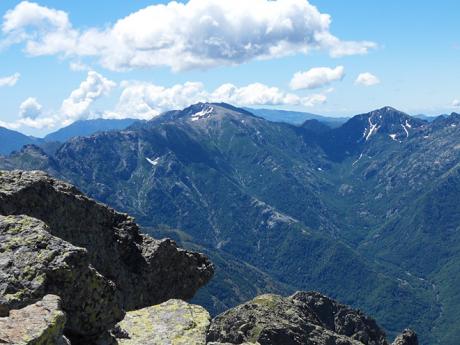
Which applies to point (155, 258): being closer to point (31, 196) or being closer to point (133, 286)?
point (133, 286)

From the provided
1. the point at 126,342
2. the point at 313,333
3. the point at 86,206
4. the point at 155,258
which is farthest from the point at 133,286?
the point at 313,333

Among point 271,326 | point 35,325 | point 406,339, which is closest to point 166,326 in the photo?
point 35,325

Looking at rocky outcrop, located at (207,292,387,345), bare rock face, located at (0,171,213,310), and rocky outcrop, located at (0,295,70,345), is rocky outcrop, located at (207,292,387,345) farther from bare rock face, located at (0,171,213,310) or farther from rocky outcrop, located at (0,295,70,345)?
rocky outcrop, located at (0,295,70,345)

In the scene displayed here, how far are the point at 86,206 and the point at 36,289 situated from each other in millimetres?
12750

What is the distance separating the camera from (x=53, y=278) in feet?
52.6

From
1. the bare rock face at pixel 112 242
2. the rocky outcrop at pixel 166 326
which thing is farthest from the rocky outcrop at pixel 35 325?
the bare rock face at pixel 112 242

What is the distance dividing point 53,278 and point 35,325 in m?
2.56

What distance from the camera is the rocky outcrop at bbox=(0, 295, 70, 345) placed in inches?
512

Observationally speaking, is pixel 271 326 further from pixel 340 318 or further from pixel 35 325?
pixel 340 318

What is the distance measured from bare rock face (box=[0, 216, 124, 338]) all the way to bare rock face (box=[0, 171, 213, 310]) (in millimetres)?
6605

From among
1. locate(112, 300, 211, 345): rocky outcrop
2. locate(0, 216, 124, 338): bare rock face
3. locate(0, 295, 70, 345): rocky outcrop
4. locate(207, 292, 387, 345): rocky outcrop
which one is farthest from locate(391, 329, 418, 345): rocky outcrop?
locate(0, 295, 70, 345): rocky outcrop

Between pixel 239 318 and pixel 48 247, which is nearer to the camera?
pixel 48 247

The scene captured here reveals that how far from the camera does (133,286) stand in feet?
96.7

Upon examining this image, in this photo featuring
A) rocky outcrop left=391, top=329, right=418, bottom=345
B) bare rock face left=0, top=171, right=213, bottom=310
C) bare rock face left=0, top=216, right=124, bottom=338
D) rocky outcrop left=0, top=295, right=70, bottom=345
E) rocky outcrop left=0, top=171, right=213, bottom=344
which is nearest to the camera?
rocky outcrop left=0, top=295, right=70, bottom=345
